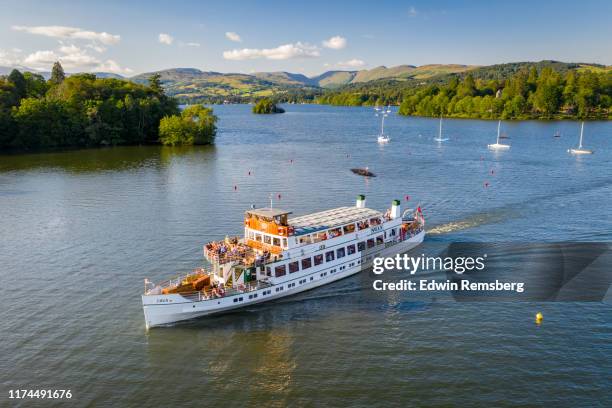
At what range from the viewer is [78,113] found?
149125mm

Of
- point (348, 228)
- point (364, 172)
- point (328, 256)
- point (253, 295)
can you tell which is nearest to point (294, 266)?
point (328, 256)

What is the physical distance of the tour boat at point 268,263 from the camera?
130 feet

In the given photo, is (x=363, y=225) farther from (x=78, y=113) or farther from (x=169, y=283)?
(x=78, y=113)

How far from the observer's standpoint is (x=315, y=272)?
151 feet

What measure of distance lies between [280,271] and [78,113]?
130m

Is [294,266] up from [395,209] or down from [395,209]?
down

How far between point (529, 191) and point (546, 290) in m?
46.8

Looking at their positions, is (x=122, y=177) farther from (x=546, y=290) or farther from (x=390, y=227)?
(x=546, y=290)

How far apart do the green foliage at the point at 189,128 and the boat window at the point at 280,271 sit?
114m

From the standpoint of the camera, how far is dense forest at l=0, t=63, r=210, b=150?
137 meters

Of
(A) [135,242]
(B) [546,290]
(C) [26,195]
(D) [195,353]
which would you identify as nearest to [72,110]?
(C) [26,195]

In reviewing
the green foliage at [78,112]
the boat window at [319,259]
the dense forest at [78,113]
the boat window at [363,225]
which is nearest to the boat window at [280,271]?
the boat window at [319,259]

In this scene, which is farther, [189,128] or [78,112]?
[189,128]

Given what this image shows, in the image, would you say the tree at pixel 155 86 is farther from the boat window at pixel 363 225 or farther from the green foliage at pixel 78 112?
the boat window at pixel 363 225
